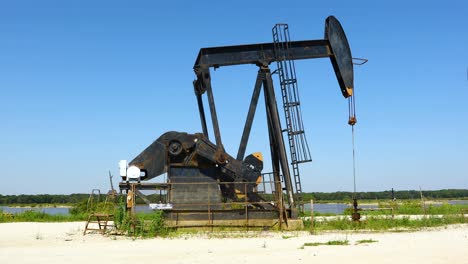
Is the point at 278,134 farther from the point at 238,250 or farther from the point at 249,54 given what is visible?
the point at 238,250

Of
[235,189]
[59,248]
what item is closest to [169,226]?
[235,189]

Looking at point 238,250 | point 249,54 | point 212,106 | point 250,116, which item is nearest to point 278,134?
point 250,116

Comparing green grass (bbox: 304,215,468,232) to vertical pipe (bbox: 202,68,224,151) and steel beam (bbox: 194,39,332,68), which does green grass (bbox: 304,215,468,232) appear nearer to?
vertical pipe (bbox: 202,68,224,151)

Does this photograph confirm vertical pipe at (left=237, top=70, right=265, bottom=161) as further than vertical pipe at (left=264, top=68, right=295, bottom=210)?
Yes

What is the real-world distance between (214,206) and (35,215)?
12.7 meters

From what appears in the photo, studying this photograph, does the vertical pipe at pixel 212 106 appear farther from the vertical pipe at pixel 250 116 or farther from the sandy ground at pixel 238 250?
the sandy ground at pixel 238 250

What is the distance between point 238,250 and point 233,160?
14.0 feet

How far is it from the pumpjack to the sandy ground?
1087 millimetres

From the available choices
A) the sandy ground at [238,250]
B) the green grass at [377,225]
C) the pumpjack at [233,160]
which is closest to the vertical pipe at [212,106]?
the pumpjack at [233,160]

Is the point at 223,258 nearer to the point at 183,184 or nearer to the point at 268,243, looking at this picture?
the point at 268,243

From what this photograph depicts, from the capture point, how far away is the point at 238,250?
894 centimetres

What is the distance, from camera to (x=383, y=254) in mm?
7926

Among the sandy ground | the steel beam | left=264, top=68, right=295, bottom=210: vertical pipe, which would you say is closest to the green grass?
left=264, top=68, right=295, bottom=210: vertical pipe

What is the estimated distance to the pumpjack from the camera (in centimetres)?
1241
